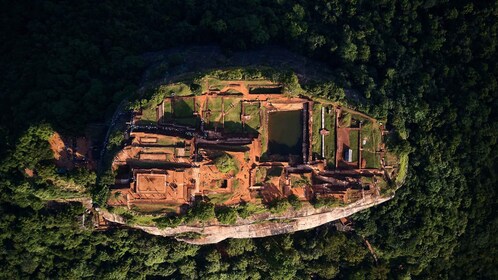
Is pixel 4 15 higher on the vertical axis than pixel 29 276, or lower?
higher

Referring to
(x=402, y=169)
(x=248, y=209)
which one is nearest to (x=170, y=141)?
(x=248, y=209)

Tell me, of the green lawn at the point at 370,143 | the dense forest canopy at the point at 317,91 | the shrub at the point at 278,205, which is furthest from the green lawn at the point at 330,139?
the shrub at the point at 278,205

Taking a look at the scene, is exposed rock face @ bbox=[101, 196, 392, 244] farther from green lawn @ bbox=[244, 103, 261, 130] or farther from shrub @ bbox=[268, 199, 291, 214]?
green lawn @ bbox=[244, 103, 261, 130]

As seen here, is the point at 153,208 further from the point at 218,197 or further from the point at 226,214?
the point at 226,214

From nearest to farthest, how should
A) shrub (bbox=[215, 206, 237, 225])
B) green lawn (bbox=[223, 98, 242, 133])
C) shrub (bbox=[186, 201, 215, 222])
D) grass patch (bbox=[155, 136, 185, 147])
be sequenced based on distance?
grass patch (bbox=[155, 136, 185, 147]), shrub (bbox=[186, 201, 215, 222]), shrub (bbox=[215, 206, 237, 225]), green lawn (bbox=[223, 98, 242, 133])

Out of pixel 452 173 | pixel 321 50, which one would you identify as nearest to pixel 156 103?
pixel 321 50

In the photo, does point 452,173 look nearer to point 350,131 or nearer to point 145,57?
point 350,131

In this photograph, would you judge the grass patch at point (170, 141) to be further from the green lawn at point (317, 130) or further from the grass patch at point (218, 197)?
the green lawn at point (317, 130)

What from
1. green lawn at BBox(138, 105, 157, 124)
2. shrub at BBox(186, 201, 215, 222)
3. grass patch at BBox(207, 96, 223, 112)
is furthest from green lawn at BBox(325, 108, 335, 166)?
green lawn at BBox(138, 105, 157, 124)
